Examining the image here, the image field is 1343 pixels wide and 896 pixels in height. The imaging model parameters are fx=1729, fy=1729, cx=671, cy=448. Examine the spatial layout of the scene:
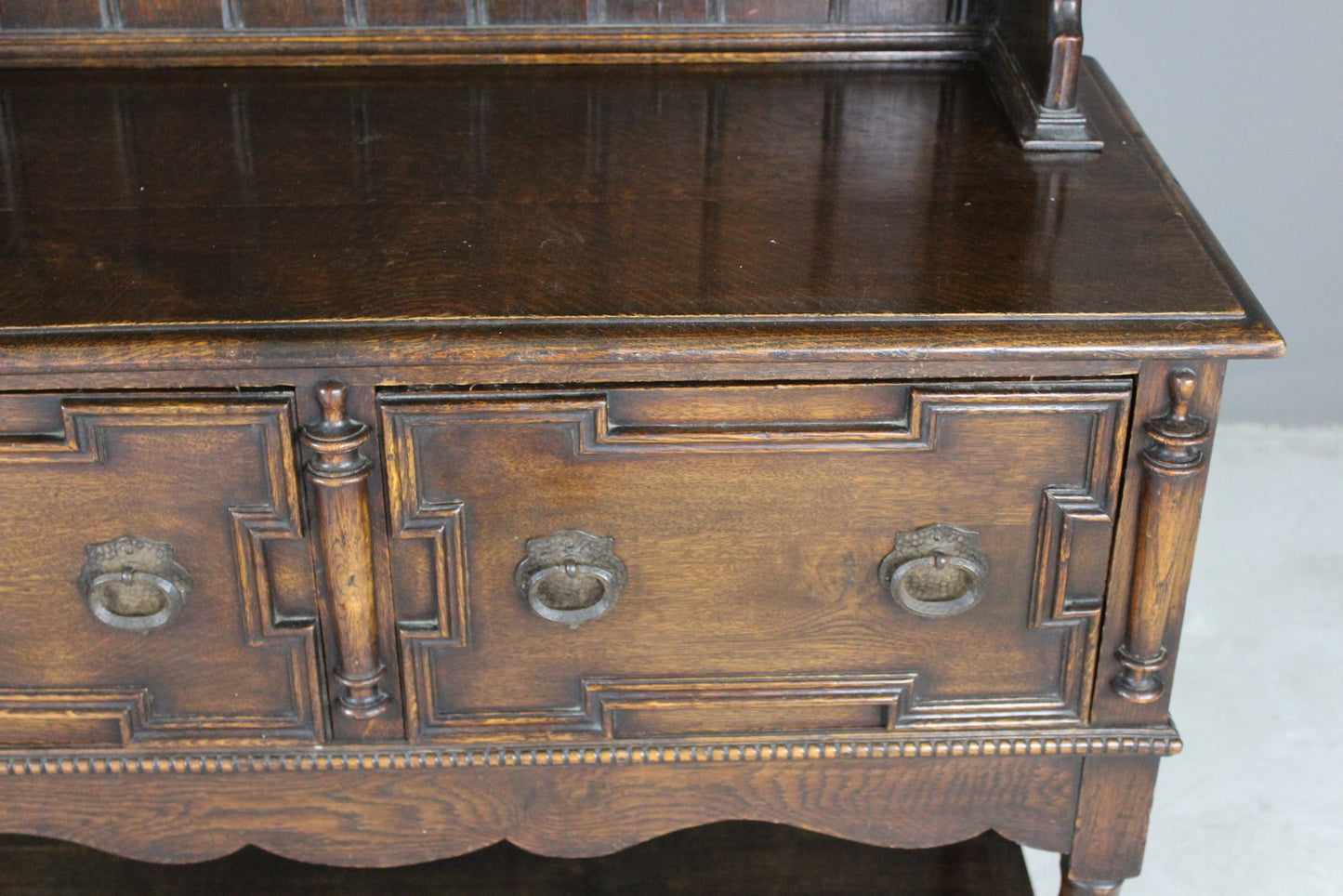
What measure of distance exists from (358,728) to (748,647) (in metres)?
0.26

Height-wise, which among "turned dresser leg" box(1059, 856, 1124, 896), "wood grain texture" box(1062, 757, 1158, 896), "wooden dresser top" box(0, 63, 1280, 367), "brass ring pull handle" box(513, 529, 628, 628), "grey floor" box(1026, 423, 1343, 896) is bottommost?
"grey floor" box(1026, 423, 1343, 896)

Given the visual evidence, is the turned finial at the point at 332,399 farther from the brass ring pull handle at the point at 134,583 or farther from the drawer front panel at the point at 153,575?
the brass ring pull handle at the point at 134,583

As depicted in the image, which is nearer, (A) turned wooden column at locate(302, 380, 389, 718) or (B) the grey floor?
(A) turned wooden column at locate(302, 380, 389, 718)

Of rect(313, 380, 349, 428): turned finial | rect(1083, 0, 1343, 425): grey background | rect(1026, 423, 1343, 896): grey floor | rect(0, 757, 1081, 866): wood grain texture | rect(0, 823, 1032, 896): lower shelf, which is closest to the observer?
rect(313, 380, 349, 428): turned finial

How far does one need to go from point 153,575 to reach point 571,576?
25 centimetres

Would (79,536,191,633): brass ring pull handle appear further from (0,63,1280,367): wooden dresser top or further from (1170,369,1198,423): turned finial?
(1170,369,1198,423): turned finial

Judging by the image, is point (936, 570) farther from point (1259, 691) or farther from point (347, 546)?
point (1259, 691)

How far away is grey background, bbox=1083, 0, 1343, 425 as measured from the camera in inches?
71.3

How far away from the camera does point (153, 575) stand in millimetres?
1053

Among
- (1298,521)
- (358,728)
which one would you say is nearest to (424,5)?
(358,728)

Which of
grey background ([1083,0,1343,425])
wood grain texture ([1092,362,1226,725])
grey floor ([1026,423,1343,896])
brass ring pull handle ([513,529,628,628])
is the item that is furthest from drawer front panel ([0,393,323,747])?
grey background ([1083,0,1343,425])

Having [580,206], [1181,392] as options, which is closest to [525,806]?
[580,206]

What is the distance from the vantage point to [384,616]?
1.09 metres

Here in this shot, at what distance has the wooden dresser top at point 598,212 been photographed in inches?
39.1
